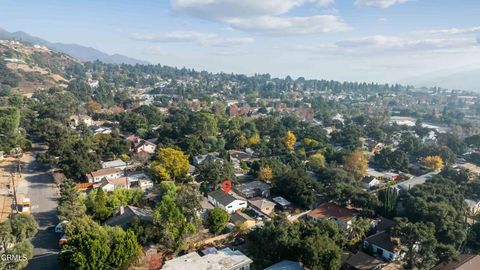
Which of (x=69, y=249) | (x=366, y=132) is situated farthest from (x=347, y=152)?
(x=69, y=249)

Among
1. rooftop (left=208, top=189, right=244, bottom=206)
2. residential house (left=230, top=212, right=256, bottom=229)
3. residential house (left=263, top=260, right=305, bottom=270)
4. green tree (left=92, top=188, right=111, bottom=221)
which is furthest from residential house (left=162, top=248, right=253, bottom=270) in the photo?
rooftop (left=208, top=189, right=244, bottom=206)

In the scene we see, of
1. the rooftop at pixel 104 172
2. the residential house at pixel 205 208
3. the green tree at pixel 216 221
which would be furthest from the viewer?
the rooftop at pixel 104 172

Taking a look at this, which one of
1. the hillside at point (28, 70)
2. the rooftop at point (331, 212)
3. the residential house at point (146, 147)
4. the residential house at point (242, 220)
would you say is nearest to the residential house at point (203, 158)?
the residential house at point (146, 147)

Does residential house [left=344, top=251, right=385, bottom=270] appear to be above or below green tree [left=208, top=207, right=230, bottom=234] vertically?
below

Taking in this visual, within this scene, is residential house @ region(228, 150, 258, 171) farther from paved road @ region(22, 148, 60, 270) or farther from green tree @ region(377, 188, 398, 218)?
paved road @ region(22, 148, 60, 270)

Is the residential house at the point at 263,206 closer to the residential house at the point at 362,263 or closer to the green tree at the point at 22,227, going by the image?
the residential house at the point at 362,263

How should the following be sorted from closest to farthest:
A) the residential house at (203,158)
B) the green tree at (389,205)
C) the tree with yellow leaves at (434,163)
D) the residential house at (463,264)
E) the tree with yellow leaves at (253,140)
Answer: the residential house at (463,264) < the green tree at (389,205) < the residential house at (203,158) < the tree with yellow leaves at (434,163) < the tree with yellow leaves at (253,140)
